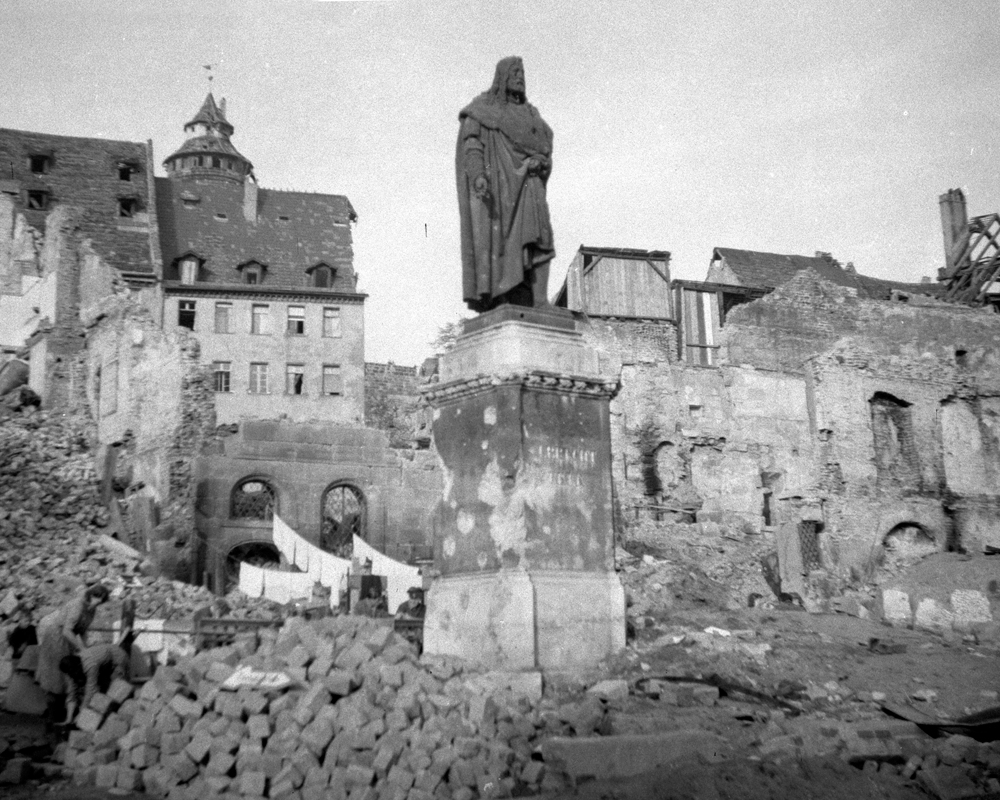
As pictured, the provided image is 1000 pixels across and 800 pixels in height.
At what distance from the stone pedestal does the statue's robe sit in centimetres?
45

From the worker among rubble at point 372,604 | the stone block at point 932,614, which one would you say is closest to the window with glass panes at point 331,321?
Answer: the worker among rubble at point 372,604

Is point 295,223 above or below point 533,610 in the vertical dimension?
above

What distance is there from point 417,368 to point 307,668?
142ft

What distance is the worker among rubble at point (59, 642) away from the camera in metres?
10.6

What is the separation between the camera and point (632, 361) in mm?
37500

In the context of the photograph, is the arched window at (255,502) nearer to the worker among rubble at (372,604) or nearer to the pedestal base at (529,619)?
the worker among rubble at (372,604)

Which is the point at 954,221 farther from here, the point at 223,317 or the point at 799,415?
the point at 223,317

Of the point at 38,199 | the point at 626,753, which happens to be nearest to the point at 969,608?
the point at 626,753

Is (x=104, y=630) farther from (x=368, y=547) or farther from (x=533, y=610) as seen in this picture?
(x=368, y=547)

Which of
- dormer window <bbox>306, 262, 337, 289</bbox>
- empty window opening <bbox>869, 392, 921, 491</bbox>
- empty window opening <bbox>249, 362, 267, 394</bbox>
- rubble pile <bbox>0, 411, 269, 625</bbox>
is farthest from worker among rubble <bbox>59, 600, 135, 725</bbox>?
dormer window <bbox>306, 262, 337, 289</bbox>

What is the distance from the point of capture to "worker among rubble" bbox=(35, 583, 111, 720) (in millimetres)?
10555

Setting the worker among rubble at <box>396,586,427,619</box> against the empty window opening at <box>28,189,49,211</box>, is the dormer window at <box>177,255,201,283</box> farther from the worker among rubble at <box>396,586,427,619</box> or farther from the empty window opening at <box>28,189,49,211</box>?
the worker among rubble at <box>396,586,427,619</box>

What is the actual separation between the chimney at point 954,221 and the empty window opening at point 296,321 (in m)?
27.5

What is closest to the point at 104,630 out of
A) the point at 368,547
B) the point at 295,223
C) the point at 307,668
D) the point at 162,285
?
the point at 307,668
